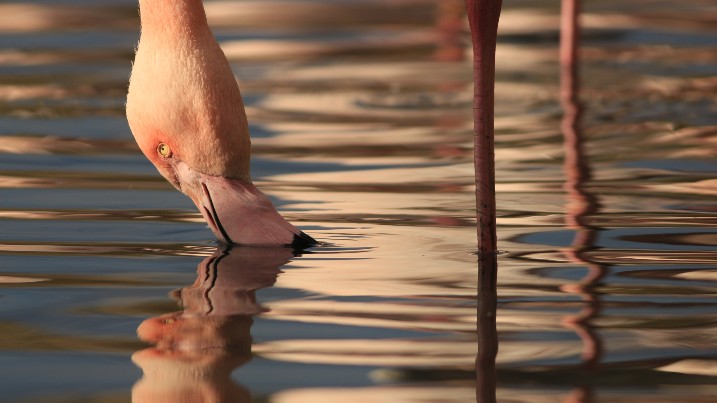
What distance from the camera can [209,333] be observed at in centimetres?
330

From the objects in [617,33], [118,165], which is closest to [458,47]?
[617,33]

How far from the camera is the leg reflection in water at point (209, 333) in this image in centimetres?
288

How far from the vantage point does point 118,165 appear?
5.82m

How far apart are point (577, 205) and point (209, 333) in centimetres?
186

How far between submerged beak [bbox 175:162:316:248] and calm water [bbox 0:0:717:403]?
0.07 m

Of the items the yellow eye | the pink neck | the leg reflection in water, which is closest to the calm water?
the leg reflection in water

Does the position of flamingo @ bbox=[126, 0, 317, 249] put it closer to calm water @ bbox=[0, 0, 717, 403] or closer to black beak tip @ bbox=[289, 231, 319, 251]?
black beak tip @ bbox=[289, 231, 319, 251]

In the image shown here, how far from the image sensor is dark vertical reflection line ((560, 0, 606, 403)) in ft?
10.3

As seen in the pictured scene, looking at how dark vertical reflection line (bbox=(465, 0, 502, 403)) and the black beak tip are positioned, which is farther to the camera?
the black beak tip

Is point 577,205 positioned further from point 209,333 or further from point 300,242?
point 209,333

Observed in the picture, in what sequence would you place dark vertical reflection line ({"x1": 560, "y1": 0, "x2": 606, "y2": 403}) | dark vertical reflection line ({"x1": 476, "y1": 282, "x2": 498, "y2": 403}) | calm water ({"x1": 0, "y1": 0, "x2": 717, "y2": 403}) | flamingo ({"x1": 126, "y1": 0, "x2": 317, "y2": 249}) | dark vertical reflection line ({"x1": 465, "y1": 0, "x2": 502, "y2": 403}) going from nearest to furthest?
dark vertical reflection line ({"x1": 476, "y1": 282, "x2": 498, "y2": 403}), calm water ({"x1": 0, "y1": 0, "x2": 717, "y2": 403}), dark vertical reflection line ({"x1": 560, "y1": 0, "x2": 606, "y2": 403}), dark vertical reflection line ({"x1": 465, "y1": 0, "x2": 502, "y2": 403}), flamingo ({"x1": 126, "y1": 0, "x2": 317, "y2": 249})

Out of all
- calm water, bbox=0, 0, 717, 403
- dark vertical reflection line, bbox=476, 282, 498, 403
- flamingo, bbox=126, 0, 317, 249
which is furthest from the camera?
flamingo, bbox=126, 0, 317, 249

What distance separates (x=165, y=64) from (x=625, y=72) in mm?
4736

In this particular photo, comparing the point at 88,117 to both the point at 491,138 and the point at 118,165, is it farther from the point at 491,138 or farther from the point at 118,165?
the point at 491,138
